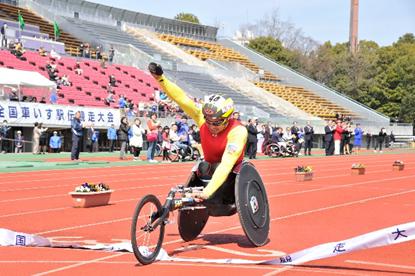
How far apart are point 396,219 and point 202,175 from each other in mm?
4040

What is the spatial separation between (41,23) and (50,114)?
65.6 feet

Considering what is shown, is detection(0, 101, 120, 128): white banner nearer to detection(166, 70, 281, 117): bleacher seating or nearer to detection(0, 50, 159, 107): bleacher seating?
detection(0, 50, 159, 107): bleacher seating

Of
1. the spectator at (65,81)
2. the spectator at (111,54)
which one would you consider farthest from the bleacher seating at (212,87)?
the spectator at (65,81)

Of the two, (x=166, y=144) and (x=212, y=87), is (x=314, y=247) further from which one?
(x=212, y=87)

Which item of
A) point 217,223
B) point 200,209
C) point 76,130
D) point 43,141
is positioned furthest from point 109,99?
point 200,209

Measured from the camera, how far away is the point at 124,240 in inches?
351

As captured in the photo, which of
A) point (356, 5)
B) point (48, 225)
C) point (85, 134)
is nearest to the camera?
point (48, 225)

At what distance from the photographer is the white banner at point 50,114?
102 feet

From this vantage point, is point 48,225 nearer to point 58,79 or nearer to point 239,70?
point 58,79

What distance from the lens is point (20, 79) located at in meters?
31.1

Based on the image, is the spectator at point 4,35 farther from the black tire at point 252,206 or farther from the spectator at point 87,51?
the black tire at point 252,206

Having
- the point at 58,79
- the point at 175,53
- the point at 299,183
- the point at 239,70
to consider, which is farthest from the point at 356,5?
the point at 299,183

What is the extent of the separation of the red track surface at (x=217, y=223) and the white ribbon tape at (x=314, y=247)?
14 cm

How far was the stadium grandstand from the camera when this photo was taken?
38.4 m
